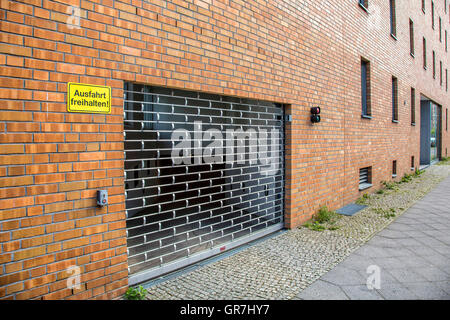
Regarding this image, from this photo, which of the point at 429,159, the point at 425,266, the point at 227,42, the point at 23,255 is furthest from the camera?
the point at 429,159

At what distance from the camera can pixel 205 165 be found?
188 inches

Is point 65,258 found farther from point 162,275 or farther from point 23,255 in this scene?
point 162,275

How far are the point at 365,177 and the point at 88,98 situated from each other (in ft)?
27.6

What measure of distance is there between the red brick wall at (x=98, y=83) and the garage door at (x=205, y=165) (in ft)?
0.93

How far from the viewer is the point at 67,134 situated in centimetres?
275

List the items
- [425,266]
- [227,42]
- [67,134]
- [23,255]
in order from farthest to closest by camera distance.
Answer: [227,42], [425,266], [67,134], [23,255]

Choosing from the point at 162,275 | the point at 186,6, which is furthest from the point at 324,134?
the point at 162,275

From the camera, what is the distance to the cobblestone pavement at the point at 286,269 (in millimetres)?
3311

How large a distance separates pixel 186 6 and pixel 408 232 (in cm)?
508

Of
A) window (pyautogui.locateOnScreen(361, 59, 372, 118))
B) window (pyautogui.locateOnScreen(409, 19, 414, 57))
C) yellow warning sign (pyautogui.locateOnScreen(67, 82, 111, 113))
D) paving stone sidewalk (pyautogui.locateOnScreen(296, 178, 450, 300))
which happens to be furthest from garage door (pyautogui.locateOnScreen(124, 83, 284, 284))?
window (pyautogui.locateOnScreen(409, 19, 414, 57))

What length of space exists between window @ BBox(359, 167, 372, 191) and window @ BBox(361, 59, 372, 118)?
1.59 metres

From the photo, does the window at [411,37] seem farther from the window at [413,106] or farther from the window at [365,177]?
the window at [365,177]

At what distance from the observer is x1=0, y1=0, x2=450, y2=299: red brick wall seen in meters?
2.46

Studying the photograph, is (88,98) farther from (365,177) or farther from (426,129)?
(426,129)
